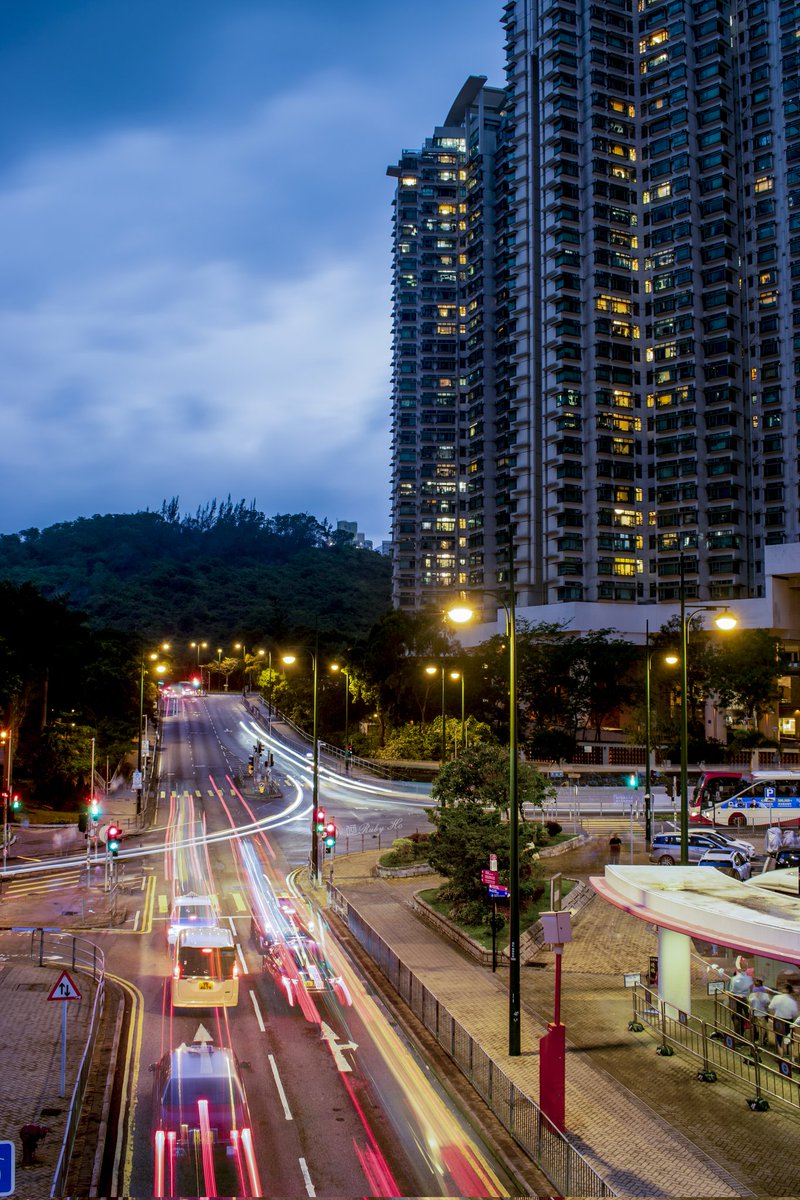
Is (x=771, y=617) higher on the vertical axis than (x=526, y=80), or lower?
lower

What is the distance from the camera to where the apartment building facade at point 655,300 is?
366 feet

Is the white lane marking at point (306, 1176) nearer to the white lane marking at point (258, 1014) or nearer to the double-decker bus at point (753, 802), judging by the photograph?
the white lane marking at point (258, 1014)

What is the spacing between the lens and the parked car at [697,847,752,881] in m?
34.0

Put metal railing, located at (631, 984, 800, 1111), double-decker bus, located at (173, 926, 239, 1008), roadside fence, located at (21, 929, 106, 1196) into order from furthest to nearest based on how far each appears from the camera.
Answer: double-decker bus, located at (173, 926, 239, 1008)
metal railing, located at (631, 984, 800, 1111)
roadside fence, located at (21, 929, 106, 1196)

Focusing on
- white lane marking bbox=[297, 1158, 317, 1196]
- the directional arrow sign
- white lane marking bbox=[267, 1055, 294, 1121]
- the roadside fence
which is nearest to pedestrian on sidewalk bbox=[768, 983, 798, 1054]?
the directional arrow sign

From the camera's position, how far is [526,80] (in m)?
125

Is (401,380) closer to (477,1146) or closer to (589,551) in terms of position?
(589,551)

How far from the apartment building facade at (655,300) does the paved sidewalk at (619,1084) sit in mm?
83829

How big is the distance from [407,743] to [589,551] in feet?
143

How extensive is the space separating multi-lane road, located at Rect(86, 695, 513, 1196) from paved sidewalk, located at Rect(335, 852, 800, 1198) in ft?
5.49

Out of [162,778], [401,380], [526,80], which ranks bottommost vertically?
[162,778]

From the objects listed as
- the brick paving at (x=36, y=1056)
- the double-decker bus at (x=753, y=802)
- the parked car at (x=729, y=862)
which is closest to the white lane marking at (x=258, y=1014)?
the brick paving at (x=36, y=1056)

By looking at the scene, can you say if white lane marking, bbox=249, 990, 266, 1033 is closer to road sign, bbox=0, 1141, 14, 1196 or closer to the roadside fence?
the roadside fence

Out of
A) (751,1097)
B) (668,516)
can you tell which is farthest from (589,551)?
(751,1097)
